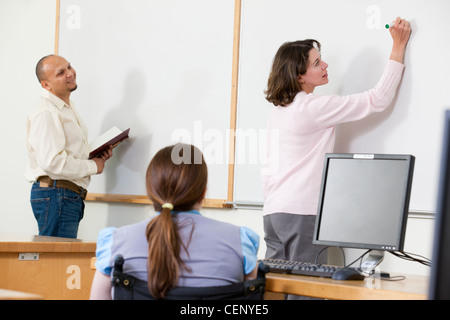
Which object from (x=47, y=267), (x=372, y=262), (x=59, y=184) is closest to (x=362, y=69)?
(x=372, y=262)

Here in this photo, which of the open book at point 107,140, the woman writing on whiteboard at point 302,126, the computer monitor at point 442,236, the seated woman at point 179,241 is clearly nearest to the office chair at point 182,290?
the seated woman at point 179,241

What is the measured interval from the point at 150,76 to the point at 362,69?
1429mm

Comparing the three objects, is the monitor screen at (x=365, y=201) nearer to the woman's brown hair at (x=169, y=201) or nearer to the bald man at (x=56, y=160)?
the woman's brown hair at (x=169, y=201)

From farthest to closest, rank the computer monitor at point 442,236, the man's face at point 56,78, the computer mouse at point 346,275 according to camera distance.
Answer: the man's face at point 56,78 < the computer mouse at point 346,275 < the computer monitor at point 442,236

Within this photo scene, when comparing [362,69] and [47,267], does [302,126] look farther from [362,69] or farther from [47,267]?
[47,267]

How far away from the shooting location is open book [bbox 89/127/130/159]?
12.3 ft

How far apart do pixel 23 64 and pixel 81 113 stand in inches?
36.0

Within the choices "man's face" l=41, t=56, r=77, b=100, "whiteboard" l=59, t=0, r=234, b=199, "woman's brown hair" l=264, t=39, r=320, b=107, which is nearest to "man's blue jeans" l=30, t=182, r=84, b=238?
"whiteboard" l=59, t=0, r=234, b=199

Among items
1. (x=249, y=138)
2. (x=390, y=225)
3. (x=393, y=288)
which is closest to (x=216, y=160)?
(x=249, y=138)

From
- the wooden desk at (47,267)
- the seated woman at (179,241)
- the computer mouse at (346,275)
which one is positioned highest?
the seated woman at (179,241)

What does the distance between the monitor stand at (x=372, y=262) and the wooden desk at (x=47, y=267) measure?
4.41 ft

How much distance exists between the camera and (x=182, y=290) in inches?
61.7

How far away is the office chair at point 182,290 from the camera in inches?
61.6
